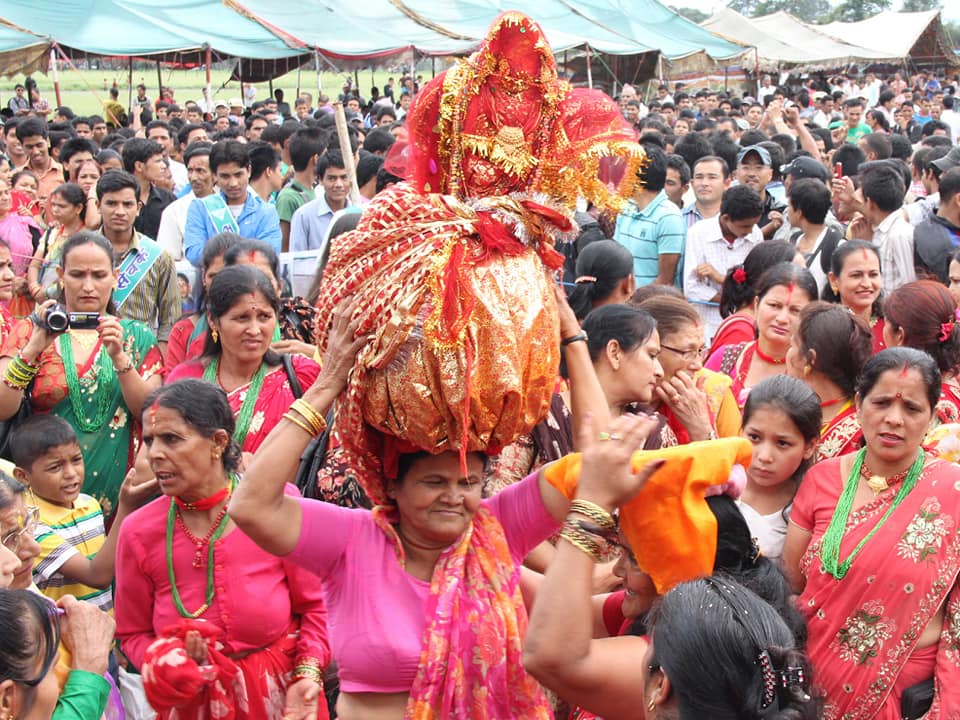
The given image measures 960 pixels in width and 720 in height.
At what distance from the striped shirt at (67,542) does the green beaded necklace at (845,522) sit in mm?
2384

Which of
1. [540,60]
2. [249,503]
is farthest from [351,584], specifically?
[540,60]

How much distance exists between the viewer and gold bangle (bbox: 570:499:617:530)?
209 cm

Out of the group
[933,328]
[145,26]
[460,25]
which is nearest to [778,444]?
[933,328]

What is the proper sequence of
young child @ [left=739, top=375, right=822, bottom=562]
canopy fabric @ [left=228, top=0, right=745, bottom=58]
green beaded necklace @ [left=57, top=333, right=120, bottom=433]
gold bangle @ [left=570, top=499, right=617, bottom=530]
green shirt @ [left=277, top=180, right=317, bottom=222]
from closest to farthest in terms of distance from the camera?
1. gold bangle @ [left=570, top=499, right=617, bottom=530]
2. young child @ [left=739, top=375, right=822, bottom=562]
3. green beaded necklace @ [left=57, top=333, right=120, bottom=433]
4. green shirt @ [left=277, top=180, right=317, bottom=222]
5. canopy fabric @ [left=228, top=0, right=745, bottom=58]

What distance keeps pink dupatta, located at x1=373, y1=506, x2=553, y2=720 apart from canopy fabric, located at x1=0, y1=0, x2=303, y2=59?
17.2m

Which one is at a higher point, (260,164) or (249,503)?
(249,503)

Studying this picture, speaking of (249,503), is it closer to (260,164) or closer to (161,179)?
(260,164)

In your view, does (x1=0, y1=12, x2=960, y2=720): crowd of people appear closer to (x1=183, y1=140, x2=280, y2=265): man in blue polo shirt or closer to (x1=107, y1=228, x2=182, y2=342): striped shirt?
(x1=107, y1=228, x2=182, y2=342): striped shirt

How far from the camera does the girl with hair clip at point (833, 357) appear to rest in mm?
4141

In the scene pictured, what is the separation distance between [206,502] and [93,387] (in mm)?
1629

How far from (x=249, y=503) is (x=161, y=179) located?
7.82 meters

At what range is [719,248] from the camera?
22.8 ft

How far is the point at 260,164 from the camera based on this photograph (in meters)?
8.98

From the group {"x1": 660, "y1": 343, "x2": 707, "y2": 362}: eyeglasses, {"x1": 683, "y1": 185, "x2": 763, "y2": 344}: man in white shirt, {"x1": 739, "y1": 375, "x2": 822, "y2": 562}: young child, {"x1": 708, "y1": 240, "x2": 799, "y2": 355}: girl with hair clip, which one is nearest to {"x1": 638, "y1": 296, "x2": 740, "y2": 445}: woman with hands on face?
{"x1": 660, "y1": 343, "x2": 707, "y2": 362}: eyeglasses
